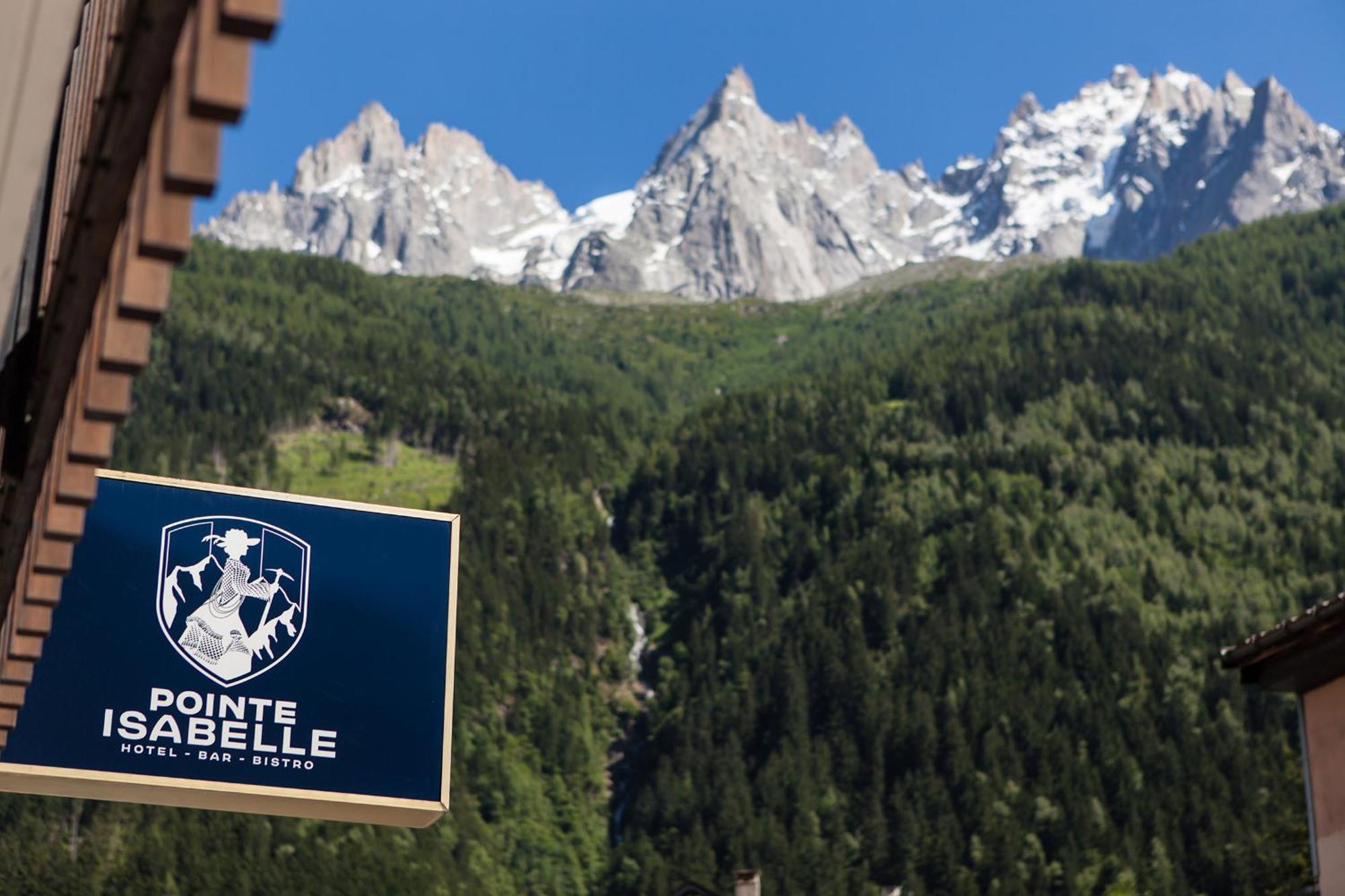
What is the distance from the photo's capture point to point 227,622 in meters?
13.0

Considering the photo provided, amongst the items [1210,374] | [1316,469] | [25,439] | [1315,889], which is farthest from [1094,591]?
[25,439]

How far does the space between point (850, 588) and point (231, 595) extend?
444ft

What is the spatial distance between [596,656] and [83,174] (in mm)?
146750

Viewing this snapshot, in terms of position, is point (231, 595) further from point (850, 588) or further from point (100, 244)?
point (850, 588)

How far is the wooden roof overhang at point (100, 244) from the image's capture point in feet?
12.5

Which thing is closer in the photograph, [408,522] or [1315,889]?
[408,522]

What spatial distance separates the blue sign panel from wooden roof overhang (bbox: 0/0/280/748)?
209 inches

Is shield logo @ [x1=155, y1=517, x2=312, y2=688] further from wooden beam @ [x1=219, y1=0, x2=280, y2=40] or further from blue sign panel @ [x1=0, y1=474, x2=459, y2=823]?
wooden beam @ [x1=219, y1=0, x2=280, y2=40]

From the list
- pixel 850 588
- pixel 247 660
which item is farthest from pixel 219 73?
pixel 850 588

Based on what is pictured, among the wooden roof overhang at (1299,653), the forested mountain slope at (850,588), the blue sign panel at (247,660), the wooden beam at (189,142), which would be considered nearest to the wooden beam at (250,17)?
the wooden beam at (189,142)

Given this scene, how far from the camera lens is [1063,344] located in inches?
7003

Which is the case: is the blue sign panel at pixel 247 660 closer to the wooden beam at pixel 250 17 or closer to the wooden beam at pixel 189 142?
the wooden beam at pixel 189 142

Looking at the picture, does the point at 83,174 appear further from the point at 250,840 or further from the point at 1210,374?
the point at 1210,374

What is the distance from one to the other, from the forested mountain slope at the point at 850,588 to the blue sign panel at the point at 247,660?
81.7 meters
